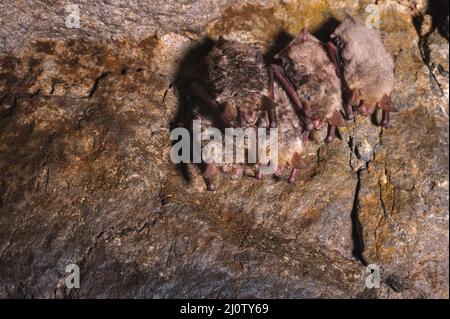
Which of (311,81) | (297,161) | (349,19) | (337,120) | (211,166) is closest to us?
(211,166)

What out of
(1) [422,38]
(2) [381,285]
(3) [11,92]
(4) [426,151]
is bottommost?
(2) [381,285]

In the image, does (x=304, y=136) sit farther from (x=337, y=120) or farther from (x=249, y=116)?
(x=249, y=116)

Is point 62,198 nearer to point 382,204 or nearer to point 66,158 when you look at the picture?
point 66,158

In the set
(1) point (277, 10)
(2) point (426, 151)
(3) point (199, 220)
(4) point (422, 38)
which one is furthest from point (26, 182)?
(4) point (422, 38)

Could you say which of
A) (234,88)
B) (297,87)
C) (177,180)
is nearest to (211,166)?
(177,180)

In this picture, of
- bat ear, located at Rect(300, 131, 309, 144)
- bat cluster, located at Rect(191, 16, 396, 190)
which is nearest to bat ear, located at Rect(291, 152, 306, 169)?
bat cluster, located at Rect(191, 16, 396, 190)
